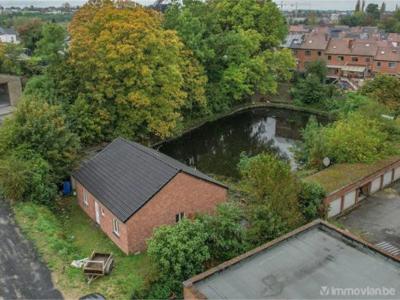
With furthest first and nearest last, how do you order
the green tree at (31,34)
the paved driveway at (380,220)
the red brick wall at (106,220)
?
the green tree at (31,34) < the paved driveway at (380,220) < the red brick wall at (106,220)

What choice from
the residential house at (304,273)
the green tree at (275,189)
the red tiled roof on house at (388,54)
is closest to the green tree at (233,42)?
the red tiled roof on house at (388,54)

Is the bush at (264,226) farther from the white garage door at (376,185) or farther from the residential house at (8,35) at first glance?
the residential house at (8,35)

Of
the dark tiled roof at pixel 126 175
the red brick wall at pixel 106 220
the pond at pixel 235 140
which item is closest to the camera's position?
the red brick wall at pixel 106 220

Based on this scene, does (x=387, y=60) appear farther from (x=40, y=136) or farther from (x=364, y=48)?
(x=40, y=136)

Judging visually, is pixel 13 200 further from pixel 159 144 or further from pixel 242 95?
pixel 242 95

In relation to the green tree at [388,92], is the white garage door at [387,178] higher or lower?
lower

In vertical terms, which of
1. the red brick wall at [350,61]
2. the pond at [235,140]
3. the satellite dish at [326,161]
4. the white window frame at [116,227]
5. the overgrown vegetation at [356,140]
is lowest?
the pond at [235,140]

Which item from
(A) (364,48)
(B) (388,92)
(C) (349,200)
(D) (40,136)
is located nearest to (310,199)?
(C) (349,200)
